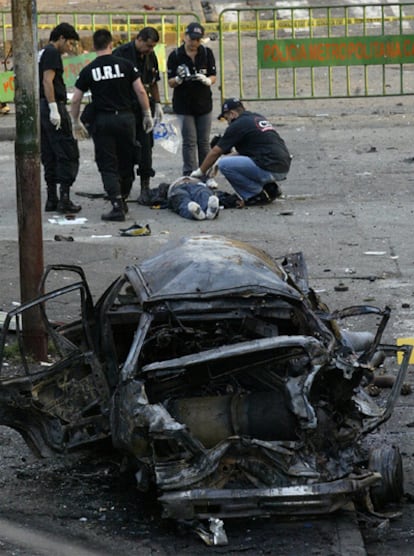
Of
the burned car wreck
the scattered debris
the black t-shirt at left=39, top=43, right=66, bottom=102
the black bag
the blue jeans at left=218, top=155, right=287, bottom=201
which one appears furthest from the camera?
the blue jeans at left=218, top=155, right=287, bottom=201

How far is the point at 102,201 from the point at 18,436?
7.23 m

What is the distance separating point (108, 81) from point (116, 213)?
143 cm

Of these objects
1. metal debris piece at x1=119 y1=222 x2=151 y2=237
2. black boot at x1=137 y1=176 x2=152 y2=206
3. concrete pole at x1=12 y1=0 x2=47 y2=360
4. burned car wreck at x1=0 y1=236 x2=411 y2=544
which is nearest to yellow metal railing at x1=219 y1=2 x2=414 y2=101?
black boot at x1=137 y1=176 x2=152 y2=206

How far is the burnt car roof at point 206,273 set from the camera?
694cm

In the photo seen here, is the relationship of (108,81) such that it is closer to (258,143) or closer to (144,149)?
(144,149)

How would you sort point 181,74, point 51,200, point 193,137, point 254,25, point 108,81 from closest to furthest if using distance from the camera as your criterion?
point 108,81 < point 51,200 < point 181,74 < point 193,137 < point 254,25

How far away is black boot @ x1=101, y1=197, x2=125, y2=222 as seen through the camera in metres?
14.1

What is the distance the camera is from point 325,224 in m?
13.8

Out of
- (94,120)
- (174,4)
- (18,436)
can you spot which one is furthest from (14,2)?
(174,4)

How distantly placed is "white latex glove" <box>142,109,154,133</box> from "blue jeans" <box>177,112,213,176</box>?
1.10m

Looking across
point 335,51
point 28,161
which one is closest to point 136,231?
point 28,161

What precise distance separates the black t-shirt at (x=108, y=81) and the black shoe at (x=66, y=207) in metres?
1.19

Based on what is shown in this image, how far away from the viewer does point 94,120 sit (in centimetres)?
1380

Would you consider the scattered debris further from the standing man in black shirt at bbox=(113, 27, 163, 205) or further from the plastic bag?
the plastic bag
